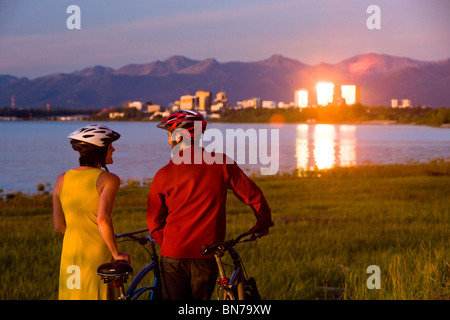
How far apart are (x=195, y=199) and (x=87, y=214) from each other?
35.4 inches

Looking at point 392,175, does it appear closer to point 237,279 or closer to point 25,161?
point 237,279

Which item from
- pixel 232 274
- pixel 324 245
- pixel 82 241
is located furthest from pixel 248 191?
pixel 324 245

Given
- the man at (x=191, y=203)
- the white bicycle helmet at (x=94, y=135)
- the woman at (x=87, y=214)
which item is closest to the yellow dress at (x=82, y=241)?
the woman at (x=87, y=214)

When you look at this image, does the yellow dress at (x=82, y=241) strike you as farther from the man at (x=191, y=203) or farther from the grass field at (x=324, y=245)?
the grass field at (x=324, y=245)

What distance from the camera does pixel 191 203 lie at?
191 inches

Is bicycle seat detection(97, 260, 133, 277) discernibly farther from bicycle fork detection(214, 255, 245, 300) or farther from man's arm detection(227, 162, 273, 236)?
man's arm detection(227, 162, 273, 236)

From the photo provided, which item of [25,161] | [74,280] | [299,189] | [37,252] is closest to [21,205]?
[299,189]

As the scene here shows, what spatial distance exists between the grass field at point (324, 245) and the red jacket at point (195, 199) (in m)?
5.22

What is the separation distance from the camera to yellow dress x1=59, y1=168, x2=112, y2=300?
4.82 m

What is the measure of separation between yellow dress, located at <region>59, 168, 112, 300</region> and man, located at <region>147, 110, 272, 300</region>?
19.2 inches

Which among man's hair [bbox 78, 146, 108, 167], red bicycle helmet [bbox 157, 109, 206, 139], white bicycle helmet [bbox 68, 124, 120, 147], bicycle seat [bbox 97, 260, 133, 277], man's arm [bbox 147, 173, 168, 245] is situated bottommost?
bicycle seat [bbox 97, 260, 133, 277]

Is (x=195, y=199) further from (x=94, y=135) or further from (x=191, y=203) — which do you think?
(x=94, y=135)

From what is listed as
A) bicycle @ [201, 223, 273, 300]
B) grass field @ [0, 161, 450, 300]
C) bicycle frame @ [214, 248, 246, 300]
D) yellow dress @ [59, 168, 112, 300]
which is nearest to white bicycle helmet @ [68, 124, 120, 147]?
yellow dress @ [59, 168, 112, 300]
